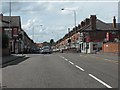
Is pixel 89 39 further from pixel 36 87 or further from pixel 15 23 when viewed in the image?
pixel 36 87

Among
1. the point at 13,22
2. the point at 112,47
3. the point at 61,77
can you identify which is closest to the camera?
the point at 61,77

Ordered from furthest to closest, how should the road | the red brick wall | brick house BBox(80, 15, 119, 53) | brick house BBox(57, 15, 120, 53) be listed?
brick house BBox(80, 15, 119, 53) → brick house BBox(57, 15, 120, 53) → the red brick wall → the road

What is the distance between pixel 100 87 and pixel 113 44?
51874 mm

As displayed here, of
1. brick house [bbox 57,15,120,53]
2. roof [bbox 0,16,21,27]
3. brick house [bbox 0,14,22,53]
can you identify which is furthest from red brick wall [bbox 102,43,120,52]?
roof [bbox 0,16,21,27]

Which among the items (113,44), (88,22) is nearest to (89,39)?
(88,22)

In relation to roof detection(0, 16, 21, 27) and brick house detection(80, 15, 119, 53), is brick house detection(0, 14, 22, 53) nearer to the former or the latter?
roof detection(0, 16, 21, 27)

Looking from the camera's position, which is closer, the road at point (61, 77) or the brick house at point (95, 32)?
the road at point (61, 77)

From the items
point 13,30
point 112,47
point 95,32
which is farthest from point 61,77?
point 95,32

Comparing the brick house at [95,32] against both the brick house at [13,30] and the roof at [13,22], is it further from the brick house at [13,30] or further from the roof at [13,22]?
the roof at [13,22]

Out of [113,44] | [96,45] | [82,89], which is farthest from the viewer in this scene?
[96,45]

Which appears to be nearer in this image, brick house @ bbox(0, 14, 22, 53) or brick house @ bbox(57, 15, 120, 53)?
brick house @ bbox(0, 14, 22, 53)

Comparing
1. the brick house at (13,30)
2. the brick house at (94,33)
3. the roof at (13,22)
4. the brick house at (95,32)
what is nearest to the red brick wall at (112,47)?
Answer: the brick house at (94,33)

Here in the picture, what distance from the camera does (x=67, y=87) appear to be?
12.4 metres

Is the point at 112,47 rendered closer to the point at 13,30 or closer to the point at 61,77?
the point at 13,30
